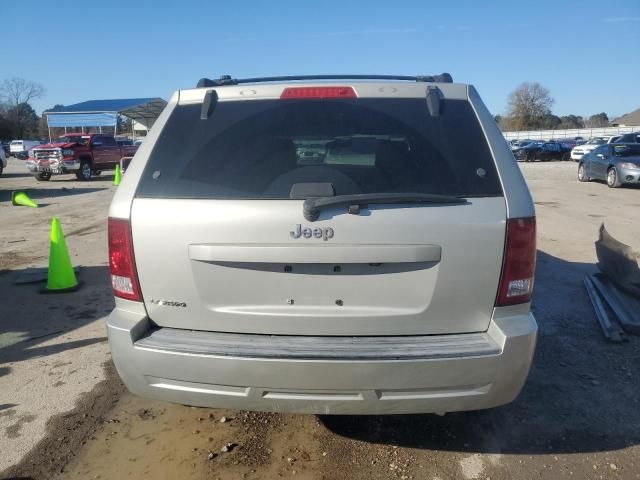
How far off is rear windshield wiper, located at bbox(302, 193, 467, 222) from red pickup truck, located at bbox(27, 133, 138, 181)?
73.3 ft

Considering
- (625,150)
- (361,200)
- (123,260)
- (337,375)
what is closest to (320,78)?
(361,200)

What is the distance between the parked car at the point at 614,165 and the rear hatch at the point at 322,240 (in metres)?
18.0

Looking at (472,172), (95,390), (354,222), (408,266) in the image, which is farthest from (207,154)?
(95,390)

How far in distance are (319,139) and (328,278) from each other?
3.09ft

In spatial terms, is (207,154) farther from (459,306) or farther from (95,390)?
(95,390)

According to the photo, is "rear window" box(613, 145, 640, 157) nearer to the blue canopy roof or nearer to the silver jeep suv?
the silver jeep suv

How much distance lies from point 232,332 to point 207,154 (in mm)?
942

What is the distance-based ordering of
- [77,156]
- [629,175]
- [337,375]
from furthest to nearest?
[77,156], [629,175], [337,375]

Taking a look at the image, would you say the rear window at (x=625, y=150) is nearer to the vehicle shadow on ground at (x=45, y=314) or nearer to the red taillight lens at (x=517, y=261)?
the vehicle shadow on ground at (x=45, y=314)

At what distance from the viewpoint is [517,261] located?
97.6 inches

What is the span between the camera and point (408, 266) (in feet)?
7.98

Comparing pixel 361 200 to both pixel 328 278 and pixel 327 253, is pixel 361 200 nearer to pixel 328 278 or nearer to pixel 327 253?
pixel 327 253

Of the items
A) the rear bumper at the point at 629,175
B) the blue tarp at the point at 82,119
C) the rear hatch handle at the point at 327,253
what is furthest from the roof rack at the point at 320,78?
the blue tarp at the point at 82,119

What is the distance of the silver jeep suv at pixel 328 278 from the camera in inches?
94.2
